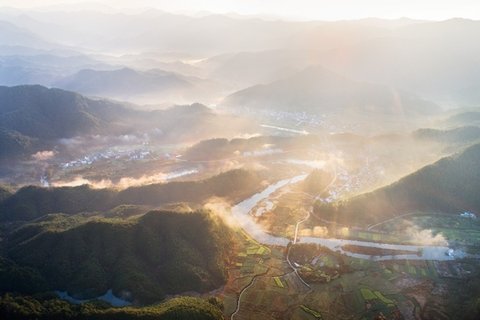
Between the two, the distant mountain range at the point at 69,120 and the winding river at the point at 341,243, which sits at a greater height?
the distant mountain range at the point at 69,120

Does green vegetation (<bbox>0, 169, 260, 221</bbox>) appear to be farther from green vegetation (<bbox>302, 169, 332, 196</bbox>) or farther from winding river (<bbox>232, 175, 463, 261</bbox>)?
green vegetation (<bbox>302, 169, 332, 196</bbox>)

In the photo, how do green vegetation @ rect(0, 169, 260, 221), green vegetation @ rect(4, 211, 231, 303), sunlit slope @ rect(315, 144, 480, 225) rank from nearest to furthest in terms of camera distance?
green vegetation @ rect(4, 211, 231, 303) → green vegetation @ rect(0, 169, 260, 221) → sunlit slope @ rect(315, 144, 480, 225)

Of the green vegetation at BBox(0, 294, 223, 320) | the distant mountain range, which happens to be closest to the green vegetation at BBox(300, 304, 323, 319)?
the green vegetation at BBox(0, 294, 223, 320)

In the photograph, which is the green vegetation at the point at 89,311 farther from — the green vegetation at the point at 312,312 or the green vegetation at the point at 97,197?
the green vegetation at the point at 97,197

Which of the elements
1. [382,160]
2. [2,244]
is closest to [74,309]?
[2,244]

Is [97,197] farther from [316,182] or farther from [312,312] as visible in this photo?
[312,312]

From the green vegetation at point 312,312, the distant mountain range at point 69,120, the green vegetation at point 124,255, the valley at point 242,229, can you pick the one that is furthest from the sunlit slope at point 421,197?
the distant mountain range at point 69,120
